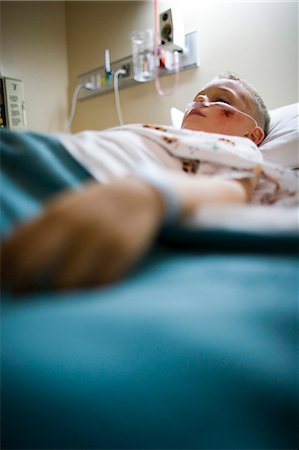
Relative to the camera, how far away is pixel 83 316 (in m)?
0.19

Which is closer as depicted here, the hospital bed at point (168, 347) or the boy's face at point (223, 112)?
the hospital bed at point (168, 347)

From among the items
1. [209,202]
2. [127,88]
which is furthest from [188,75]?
[209,202]

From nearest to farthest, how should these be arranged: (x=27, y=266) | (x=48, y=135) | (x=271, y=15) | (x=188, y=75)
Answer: (x=27, y=266) < (x=48, y=135) < (x=271, y=15) < (x=188, y=75)

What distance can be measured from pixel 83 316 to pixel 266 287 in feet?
0.43

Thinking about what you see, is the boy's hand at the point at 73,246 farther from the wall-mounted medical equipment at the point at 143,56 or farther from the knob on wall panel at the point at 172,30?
the wall-mounted medical equipment at the point at 143,56

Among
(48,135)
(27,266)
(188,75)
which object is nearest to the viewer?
(27,266)

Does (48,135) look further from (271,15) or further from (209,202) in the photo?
(271,15)

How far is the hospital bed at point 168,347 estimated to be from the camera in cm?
21

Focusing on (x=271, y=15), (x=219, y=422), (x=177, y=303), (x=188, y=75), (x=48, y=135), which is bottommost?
(x=219, y=422)

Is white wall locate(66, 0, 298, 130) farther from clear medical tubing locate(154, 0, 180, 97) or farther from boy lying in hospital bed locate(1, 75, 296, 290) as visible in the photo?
boy lying in hospital bed locate(1, 75, 296, 290)

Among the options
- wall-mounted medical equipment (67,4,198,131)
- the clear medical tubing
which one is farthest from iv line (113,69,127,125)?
the clear medical tubing

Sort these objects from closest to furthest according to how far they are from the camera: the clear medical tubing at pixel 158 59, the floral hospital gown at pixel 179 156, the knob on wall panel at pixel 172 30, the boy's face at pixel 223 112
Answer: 1. the floral hospital gown at pixel 179 156
2. the boy's face at pixel 223 112
3. the knob on wall panel at pixel 172 30
4. the clear medical tubing at pixel 158 59

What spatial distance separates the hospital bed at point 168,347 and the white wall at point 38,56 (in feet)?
5.76

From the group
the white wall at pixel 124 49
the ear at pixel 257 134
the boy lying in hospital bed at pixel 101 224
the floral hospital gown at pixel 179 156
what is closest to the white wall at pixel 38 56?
the white wall at pixel 124 49
